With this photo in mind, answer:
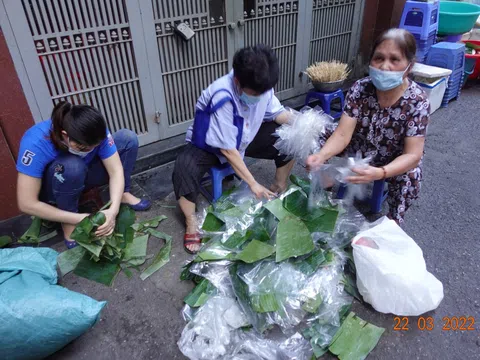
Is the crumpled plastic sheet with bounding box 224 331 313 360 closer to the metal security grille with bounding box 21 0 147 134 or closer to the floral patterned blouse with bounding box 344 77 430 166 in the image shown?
the floral patterned blouse with bounding box 344 77 430 166

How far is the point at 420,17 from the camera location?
4164 millimetres

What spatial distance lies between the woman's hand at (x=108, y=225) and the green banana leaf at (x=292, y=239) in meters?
1.06

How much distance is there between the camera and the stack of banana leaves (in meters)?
1.75

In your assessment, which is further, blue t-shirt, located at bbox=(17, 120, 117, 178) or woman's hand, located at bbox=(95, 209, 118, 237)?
woman's hand, located at bbox=(95, 209, 118, 237)

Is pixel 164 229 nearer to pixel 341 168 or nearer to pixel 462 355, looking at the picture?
pixel 341 168

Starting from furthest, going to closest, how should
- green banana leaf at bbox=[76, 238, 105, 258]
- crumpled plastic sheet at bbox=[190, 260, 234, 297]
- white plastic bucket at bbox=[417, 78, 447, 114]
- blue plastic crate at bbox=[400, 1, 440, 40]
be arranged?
blue plastic crate at bbox=[400, 1, 440, 40]
white plastic bucket at bbox=[417, 78, 447, 114]
green banana leaf at bbox=[76, 238, 105, 258]
crumpled plastic sheet at bbox=[190, 260, 234, 297]

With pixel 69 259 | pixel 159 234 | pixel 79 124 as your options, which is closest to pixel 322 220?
pixel 159 234

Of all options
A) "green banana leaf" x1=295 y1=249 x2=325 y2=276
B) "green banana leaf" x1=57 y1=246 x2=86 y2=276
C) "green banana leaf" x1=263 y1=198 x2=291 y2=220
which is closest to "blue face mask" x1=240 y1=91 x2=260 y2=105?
"green banana leaf" x1=263 y1=198 x2=291 y2=220

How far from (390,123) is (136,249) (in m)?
1.88

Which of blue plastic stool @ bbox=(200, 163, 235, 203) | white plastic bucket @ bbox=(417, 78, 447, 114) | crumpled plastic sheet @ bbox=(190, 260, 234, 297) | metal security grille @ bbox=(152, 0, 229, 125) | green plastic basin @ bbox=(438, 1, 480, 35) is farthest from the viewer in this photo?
green plastic basin @ bbox=(438, 1, 480, 35)

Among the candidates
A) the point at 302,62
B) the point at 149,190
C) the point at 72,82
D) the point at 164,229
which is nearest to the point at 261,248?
the point at 164,229

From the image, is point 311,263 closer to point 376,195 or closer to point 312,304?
point 312,304

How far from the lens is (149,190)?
119 inches

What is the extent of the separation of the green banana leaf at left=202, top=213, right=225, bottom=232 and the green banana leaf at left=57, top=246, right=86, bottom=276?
2.81 ft
